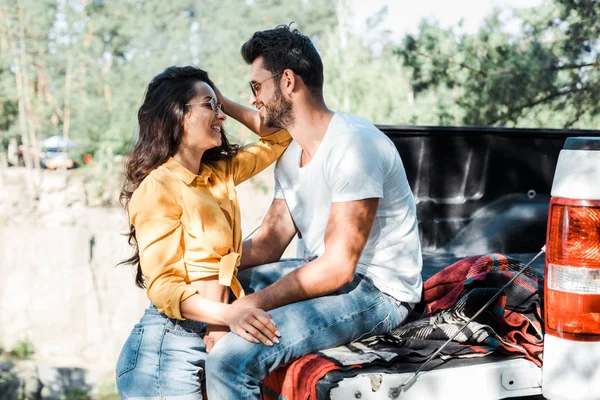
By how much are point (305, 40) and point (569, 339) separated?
1.49m

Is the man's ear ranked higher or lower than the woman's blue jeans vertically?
higher

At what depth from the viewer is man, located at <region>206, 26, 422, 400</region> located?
2.25 metres

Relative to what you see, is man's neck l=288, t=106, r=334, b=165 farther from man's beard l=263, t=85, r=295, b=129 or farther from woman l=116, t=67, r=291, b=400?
woman l=116, t=67, r=291, b=400

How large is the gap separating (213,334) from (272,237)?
72cm

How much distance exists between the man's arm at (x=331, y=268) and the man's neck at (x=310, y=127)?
410mm

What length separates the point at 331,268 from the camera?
233 centimetres

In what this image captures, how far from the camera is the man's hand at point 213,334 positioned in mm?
2367

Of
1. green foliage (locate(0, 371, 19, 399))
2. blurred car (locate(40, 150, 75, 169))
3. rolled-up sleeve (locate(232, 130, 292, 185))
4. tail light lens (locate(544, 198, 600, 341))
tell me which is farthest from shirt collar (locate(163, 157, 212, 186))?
blurred car (locate(40, 150, 75, 169))

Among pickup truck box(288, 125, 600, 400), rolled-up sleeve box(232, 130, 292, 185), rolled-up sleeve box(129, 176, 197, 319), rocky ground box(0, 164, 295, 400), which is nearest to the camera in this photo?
rolled-up sleeve box(129, 176, 197, 319)

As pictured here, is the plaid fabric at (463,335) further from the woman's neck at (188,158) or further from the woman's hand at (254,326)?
the woman's neck at (188,158)

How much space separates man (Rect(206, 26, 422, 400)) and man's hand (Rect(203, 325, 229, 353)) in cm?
11

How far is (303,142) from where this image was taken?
9.06ft

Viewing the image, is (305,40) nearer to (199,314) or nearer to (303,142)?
(303,142)

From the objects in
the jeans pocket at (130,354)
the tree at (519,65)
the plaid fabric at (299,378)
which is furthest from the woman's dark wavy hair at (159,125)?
the tree at (519,65)
